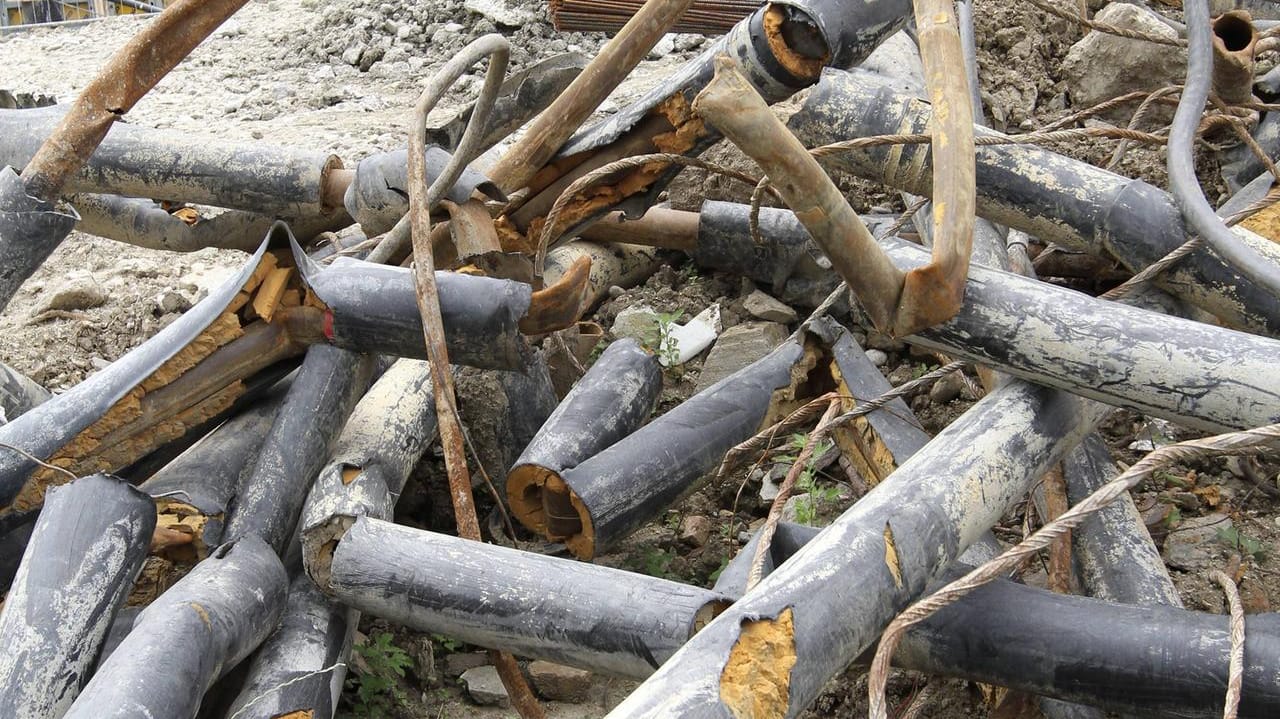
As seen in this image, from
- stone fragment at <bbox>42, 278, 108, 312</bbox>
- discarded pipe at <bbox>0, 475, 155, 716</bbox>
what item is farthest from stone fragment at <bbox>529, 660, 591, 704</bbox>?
stone fragment at <bbox>42, 278, 108, 312</bbox>

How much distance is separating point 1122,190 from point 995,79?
4.88 feet

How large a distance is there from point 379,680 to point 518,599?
20.8 inches

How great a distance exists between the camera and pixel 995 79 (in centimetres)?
409

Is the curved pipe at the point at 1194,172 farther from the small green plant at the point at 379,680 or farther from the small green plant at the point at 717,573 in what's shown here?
the small green plant at the point at 379,680

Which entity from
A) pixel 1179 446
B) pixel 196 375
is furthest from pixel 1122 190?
pixel 196 375

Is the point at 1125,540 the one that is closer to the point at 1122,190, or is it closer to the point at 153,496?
the point at 1122,190

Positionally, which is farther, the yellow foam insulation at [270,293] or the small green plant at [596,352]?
the small green plant at [596,352]

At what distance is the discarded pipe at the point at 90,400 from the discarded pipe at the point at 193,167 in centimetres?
102

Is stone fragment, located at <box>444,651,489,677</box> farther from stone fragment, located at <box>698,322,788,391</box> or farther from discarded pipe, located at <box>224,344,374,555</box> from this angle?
stone fragment, located at <box>698,322,788,391</box>

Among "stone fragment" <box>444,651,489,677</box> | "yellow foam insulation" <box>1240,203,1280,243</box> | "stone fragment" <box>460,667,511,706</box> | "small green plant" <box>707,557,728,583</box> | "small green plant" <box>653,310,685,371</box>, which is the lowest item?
"stone fragment" <box>444,651,489,677</box>

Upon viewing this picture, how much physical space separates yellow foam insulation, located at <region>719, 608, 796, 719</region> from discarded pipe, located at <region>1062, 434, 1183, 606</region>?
859 millimetres

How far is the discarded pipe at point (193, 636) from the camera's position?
1914 mm

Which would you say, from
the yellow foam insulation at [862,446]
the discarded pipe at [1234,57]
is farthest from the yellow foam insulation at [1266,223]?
the yellow foam insulation at [862,446]

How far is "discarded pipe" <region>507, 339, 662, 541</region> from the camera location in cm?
261
